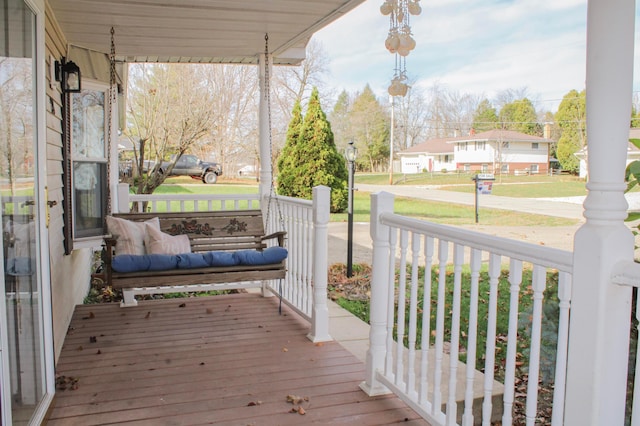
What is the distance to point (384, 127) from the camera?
1264 inches

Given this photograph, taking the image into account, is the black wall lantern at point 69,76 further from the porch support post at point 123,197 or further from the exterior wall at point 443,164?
the exterior wall at point 443,164

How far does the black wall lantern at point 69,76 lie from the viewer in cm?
420

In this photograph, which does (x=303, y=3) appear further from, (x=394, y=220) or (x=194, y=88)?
(x=194, y=88)

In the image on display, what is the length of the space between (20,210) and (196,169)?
16416 millimetres

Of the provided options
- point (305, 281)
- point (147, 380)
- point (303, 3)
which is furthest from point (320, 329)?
point (303, 3)

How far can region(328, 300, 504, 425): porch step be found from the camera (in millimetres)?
2881

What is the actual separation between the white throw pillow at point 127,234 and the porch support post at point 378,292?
7.18 feet

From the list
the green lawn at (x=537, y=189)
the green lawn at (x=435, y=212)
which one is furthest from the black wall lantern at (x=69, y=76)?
the green lawn at (x=537, y=189)

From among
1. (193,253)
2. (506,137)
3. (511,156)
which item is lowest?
(193,253)

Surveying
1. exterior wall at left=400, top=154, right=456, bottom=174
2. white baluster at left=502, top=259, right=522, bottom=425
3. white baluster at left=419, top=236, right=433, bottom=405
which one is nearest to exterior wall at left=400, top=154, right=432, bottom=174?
exterior wall at left=400, top=154, right=456, bottom=174

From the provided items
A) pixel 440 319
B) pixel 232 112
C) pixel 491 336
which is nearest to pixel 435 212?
pixel 232 112

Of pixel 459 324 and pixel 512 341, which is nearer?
pixel 512 341

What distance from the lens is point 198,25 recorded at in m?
4.27

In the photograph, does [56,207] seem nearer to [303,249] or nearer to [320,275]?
[303,249]
